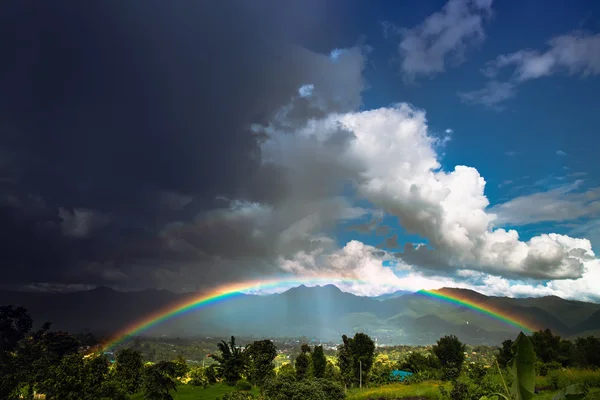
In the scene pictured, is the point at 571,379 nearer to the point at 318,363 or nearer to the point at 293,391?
the point at 293,391

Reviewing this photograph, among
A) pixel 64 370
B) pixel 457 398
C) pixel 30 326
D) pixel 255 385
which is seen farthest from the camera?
pixel 30 326

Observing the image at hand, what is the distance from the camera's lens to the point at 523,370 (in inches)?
311

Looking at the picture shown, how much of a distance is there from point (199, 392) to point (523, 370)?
46.9 metres

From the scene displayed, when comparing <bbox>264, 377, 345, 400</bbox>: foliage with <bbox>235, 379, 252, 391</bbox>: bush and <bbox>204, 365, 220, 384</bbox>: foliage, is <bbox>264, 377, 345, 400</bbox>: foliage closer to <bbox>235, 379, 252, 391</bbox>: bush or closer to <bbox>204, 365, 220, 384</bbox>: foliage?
<bbox>235, 379, 252, 391</bbox>: bush

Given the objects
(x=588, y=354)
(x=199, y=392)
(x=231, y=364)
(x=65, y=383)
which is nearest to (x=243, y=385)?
(x=231, y=364)

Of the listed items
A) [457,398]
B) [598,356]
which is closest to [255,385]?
[457,398]

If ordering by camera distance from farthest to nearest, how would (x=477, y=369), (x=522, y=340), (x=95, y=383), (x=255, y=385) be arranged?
(x=255, y=385) → (x=477, y=369) → (x=95, y=383) → (x=522, y=340)

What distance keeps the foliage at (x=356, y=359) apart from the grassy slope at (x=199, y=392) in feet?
43.3

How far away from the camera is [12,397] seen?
1727cm

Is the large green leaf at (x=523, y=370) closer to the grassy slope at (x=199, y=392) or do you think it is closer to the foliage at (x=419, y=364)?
the grassy slope at (x=199, y=392)

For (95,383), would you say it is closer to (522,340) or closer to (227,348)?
(522,340)

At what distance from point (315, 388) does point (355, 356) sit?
107 ft

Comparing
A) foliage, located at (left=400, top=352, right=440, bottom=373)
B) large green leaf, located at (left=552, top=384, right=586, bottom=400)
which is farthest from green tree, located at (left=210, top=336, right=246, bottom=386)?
large green leaf, located at (left=552, top=384, right=586, bottom=400)

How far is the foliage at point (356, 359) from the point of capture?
A: 1975 inches
